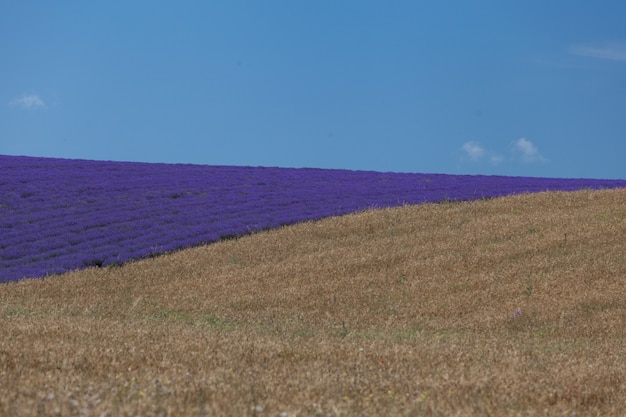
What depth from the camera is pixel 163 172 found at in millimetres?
41781

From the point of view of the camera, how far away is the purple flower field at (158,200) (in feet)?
86.2

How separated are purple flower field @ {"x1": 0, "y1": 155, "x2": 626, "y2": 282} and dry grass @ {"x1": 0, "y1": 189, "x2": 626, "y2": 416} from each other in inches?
62.3

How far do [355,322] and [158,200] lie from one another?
17663 millimetres

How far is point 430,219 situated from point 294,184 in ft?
38.0

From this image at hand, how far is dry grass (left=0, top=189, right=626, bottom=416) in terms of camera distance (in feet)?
23.0

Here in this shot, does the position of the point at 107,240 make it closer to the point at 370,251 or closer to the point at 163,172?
the point at 370,251

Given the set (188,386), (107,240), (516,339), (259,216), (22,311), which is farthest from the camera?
(259,216)

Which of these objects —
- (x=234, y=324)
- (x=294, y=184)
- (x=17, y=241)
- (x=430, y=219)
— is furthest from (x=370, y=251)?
(x=294, y=184)

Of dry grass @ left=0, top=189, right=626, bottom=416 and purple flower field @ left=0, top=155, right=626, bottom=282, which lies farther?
purple flower field @ left=0, top=155, right=626, bottom=282

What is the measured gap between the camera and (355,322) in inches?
678

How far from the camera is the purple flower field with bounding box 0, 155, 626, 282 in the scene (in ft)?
86.2

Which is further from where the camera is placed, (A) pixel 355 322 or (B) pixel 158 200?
(B) pixel 158 200

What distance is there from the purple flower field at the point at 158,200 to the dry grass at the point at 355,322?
1.58 meters

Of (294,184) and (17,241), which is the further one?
(294,184)
